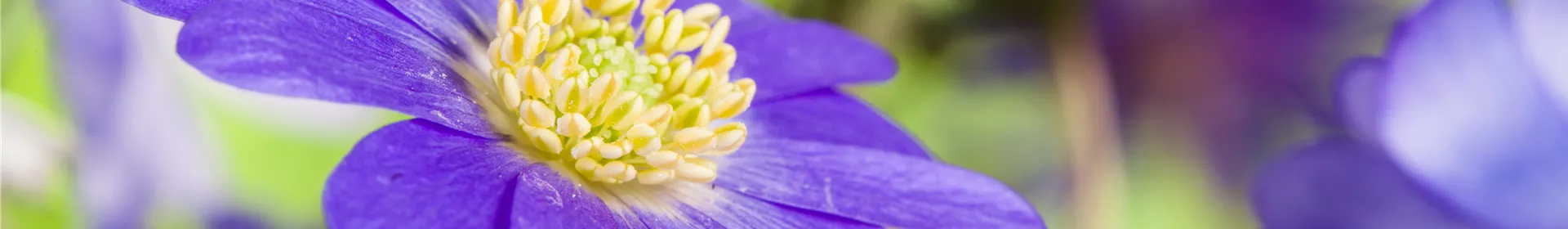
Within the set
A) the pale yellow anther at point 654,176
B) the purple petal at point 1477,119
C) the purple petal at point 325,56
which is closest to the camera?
the purple petal at point 325,56

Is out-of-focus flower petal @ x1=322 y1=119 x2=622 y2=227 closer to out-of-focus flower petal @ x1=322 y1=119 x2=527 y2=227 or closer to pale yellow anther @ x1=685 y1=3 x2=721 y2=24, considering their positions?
out-of-focus flower petal @ x1=322 y1=119 x2=527 y2=227

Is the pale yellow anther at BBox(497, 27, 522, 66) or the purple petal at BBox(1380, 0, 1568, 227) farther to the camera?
the purple petal at BBox(1380, 0, 1568, 227)

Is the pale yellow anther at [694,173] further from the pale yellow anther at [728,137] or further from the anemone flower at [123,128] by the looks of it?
the anemone flower at [123,128]

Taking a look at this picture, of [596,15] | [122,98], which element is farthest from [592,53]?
[122,98]

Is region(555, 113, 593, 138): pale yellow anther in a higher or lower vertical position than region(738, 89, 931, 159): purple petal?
lower

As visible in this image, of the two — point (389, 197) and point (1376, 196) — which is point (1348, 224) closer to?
point (1376, 196)

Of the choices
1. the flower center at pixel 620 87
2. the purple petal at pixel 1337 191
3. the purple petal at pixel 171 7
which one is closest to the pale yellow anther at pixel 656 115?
the flower center at pixel 620 87

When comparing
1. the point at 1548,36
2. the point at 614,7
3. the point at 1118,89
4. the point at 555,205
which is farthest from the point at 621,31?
the point at 1548,36

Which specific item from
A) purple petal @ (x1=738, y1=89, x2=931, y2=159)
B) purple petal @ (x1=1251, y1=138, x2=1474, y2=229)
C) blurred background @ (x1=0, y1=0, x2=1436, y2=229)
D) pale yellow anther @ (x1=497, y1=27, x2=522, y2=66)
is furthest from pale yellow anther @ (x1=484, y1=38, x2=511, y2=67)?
purple petal @ (x1=1251, y1=138, x2=1474, y2=229)
